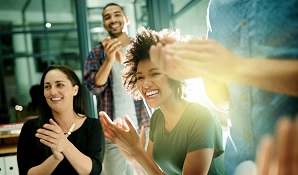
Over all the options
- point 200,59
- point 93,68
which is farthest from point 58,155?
point 200,59

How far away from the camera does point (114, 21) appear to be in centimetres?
219

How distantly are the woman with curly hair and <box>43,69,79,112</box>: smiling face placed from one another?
0.48 meters

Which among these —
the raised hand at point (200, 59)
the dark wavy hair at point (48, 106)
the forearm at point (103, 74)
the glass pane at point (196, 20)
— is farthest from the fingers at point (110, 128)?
the glass pane at point (196, 20)

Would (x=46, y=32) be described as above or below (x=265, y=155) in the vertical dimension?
above

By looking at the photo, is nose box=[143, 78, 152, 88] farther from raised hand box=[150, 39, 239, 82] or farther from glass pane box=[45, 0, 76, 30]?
glass pane box=[45, 0, 76, 30]

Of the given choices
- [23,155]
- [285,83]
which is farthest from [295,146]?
[23,155]

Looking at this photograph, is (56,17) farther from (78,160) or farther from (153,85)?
(153,85)

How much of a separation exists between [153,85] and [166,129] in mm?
190

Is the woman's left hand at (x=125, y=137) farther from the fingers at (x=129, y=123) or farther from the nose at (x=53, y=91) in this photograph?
the nose at (x=53, y=91)

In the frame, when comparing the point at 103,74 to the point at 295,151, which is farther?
the point at 103,74

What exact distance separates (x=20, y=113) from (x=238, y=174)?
111 inches

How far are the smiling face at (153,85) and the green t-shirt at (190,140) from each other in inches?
3.9

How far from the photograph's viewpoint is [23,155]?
161 cm

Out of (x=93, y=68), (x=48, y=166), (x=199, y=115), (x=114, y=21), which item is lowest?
(x=48, y=166)
